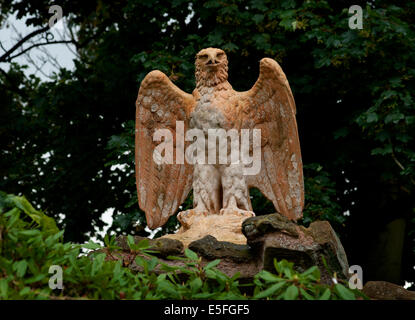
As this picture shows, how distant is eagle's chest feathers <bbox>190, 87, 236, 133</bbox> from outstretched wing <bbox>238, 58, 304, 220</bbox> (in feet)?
0.48

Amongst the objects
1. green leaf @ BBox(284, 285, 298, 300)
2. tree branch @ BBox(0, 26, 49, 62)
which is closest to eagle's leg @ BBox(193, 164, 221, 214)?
green leaf @ BBox(284, 285, 298, 300)

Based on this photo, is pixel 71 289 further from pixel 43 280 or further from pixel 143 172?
pixel 143 172

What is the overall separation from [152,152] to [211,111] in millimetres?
685

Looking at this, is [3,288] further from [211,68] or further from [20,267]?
[211,68]

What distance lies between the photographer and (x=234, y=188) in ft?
18.9

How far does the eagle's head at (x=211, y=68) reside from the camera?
588 cm

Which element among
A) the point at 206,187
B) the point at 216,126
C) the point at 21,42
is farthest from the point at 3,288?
the point at 21,42

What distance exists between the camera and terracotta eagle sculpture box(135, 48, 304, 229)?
223 inches

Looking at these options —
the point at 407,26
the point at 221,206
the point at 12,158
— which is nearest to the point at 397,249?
the point at 407,26
